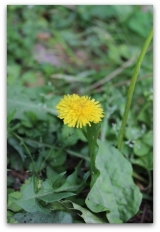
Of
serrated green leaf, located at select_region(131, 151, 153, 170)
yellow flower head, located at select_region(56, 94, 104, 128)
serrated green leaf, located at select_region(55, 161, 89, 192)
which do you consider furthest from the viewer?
serrated green leaf, located at select_region(131, 151, 153, 170)

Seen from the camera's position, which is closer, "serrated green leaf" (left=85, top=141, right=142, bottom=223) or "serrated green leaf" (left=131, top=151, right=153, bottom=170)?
"serrated green leaf" (left=85, top=141, right=142, bottom=223)

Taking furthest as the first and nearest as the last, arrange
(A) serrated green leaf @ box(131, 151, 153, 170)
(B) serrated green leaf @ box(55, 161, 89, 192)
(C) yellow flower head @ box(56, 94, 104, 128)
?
(A) serrated green leaf @ box(131, 151, 153, 170), (B) serrated green leaf @ box(55, 161, 89, 192), (C) yellow flower head @ box(56, 94, 104, 128)

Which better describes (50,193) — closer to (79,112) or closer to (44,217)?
(44,217)

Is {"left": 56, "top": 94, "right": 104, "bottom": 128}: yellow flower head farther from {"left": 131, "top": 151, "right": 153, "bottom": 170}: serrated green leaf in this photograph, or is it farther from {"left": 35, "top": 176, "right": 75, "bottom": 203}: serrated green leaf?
{"left": 131, "top": 151, "right": 153, "bottom": 170}: serrated green leaf

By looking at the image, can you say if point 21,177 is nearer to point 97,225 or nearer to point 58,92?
point 97,225

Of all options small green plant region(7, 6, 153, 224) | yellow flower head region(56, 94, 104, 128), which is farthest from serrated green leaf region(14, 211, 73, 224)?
yellow flower head region(56, 94, 104, 128)

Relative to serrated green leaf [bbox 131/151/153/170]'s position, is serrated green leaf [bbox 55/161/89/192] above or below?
below

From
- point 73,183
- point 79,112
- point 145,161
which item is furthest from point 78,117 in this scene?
point 145,161

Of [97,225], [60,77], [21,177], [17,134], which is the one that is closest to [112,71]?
[60,77]

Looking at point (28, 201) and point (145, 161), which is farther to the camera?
point (145, 161)
